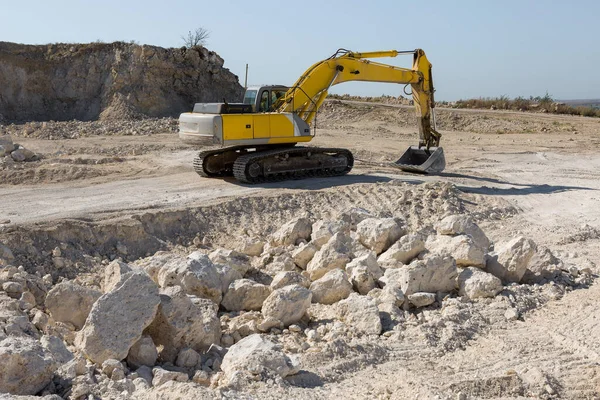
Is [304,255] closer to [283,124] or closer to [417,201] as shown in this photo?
[417,201]

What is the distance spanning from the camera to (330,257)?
27.7 feet

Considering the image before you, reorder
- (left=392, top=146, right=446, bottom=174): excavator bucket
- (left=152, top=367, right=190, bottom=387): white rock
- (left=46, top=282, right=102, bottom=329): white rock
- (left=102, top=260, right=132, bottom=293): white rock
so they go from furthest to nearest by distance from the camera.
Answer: (left=392, top=146, right=446, bottom=174): excavator bucket < (left=102, top=260, right=132, bottom=293): white rock < (left=46, top=282, right=102, bottom=329): white rock < (left=152, top=367, right=190, bottom=387): white rock

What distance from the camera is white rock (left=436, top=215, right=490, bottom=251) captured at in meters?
9.00

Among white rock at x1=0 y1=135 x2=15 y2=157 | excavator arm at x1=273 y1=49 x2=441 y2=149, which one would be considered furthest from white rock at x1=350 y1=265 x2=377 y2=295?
white rock at x1=0 y1=135 x2=15 y2=157

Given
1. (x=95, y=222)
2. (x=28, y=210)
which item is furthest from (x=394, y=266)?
(x=28, y=210)

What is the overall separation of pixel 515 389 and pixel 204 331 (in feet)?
9.20

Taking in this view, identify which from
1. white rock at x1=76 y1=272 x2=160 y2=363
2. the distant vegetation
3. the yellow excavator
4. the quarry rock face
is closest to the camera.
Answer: white rock at x1=76 y1=272 x2=160 y2=363

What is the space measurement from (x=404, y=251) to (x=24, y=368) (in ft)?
16.3

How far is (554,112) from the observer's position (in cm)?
Answer: 3272

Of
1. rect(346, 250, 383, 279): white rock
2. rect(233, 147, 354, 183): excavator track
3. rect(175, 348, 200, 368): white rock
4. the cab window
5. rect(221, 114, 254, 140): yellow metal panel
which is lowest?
rect(175, 348, 200, 368): white rock

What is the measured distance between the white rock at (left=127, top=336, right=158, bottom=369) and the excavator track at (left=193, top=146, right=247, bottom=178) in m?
8.30

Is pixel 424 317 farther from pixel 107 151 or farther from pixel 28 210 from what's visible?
pixel 107 151

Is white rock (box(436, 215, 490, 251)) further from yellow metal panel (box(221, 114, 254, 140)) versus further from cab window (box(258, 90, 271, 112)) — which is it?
cab window (box(258, 90, 271, 112))

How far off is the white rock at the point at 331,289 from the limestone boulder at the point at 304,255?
1.31 m
